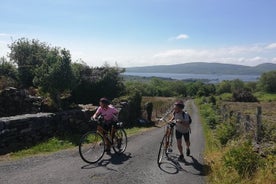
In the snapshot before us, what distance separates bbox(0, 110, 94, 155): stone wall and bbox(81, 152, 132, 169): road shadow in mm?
3593

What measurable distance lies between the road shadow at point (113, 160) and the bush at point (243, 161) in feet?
10.1

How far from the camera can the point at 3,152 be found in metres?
10.8

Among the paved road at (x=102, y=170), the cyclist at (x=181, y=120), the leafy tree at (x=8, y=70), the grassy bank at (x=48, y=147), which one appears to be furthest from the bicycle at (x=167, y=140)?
the leafy tree at (x=8, y=70)

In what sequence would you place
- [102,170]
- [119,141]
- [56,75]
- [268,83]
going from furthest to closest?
[268,83] < [56,75] < [119,141] < [102,170]

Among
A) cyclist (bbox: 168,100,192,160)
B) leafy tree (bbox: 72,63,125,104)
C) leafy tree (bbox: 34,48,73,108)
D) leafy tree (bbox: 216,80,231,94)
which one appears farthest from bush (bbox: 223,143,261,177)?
leafy tree (bbox: 216,80,231,94)

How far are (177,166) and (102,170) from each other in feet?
6.86

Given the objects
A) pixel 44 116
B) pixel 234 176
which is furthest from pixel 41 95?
pixel 234 176

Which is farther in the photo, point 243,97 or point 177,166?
point 243,97

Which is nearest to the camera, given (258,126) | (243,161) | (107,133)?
(243,161)

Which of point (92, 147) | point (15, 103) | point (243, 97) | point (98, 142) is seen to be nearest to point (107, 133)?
point (98, 142)

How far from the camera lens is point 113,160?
31.5 ft

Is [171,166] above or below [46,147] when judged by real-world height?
above

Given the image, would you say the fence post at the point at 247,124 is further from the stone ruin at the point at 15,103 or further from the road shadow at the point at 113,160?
the stone ruin at the point at 15,103

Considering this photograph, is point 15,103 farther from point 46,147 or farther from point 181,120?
point 181,120
